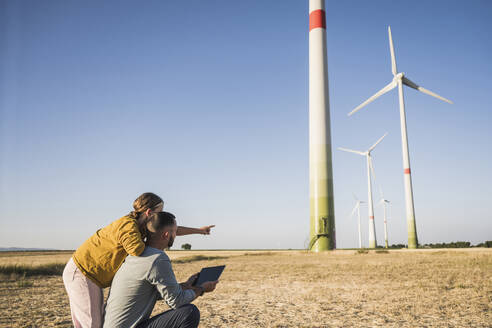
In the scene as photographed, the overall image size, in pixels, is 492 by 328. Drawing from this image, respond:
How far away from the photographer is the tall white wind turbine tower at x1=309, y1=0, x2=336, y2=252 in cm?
2964

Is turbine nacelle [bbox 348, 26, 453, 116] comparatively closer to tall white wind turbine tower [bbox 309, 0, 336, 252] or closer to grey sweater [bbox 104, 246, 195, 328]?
tall white wind turbine tower [bbox 309, 0, 336, 252]

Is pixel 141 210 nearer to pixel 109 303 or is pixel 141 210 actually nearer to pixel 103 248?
pixel 103 248

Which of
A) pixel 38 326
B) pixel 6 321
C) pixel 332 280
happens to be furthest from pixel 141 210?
pixel 332 280

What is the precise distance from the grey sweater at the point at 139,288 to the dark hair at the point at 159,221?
0.19m

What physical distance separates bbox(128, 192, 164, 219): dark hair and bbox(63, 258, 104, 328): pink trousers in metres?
0.85

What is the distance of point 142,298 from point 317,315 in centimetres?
478

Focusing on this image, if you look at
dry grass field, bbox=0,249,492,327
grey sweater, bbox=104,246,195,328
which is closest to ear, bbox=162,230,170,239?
grey sweater, bbox=104,246,195,328

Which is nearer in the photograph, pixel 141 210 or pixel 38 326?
pixel 141 210

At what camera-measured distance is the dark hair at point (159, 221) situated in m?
3.35

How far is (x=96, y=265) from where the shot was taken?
12.1ft

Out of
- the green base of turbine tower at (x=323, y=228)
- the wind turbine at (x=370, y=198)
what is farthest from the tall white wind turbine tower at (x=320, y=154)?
the wind turbine at (x=370, y=198)

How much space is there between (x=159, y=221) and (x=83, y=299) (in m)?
1.27

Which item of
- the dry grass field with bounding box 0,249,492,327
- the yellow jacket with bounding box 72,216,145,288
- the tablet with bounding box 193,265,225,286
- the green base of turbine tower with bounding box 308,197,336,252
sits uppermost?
the green base of turbine tower with bounding box 308,197,336,252

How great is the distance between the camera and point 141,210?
371 centimetres
